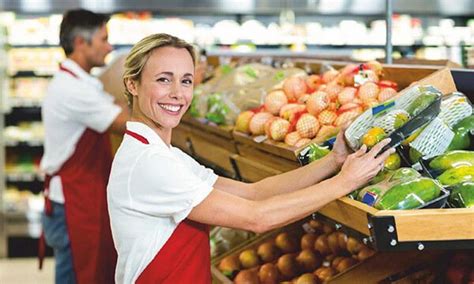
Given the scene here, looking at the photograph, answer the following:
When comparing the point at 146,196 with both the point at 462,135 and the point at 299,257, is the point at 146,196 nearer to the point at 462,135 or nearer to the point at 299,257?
the point at 462,135

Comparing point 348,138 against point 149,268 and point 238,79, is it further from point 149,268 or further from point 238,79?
point 238,79

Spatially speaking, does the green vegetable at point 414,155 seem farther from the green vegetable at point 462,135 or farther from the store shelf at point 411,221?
the store shelf at point 411,221

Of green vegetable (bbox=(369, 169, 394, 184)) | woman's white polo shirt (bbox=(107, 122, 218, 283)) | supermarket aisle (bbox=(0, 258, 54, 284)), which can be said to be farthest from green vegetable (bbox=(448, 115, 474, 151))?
supermarket aisle (bbox=(0, 258, 54, 284))

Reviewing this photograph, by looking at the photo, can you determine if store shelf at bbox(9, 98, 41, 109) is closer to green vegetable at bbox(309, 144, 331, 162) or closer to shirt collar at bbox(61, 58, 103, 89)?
shirt collar at bbox(61, 58, 103, 89)

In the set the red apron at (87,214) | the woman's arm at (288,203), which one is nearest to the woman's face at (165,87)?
the woman's arm at (288,203)

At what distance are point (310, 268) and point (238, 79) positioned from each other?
55.6 inches

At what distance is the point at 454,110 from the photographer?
96.0 inches

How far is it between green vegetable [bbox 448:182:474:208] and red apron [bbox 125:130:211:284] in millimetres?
680

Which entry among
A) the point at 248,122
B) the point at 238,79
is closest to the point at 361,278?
the point at 248,122

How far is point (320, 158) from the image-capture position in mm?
2559

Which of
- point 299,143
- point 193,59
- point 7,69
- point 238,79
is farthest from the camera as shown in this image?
point 7,69

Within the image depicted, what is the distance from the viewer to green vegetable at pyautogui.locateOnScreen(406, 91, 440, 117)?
2281mm

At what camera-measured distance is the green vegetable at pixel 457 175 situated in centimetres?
213

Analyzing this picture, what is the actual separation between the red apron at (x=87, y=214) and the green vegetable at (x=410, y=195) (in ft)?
8.76
